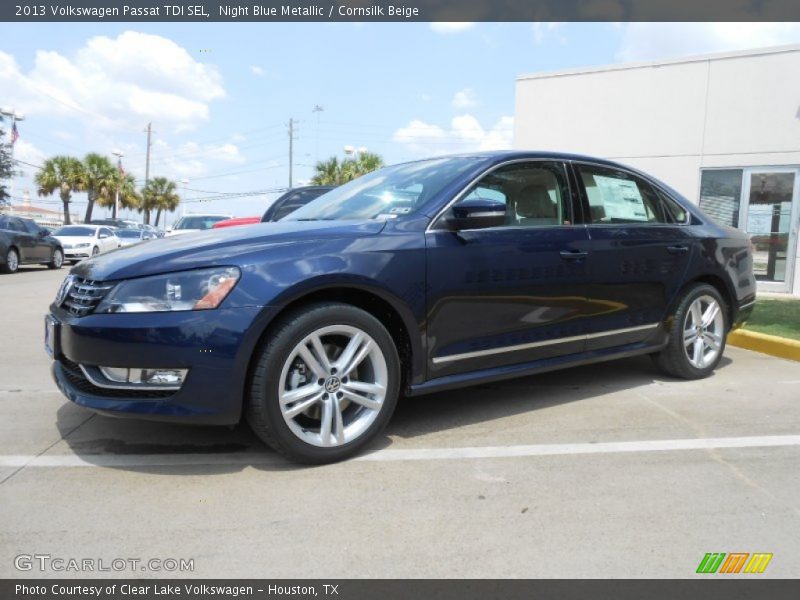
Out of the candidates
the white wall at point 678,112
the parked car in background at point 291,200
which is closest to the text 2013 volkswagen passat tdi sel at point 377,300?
the parked car in background at point 291,200

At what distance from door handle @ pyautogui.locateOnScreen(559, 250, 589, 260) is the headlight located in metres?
1.98

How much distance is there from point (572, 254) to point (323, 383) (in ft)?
5.83

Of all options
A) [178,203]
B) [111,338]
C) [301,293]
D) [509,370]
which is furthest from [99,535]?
[178,203]

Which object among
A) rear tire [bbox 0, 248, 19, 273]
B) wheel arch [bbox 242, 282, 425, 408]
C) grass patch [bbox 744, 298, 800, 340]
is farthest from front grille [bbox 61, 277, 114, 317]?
rear tire [bbox 0, 248, 19, 273]

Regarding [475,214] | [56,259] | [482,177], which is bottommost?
[56,259]

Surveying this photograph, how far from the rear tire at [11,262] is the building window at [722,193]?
15657mm

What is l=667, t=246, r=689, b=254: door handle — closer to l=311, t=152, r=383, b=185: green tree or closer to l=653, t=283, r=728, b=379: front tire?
l=653, t=283, r=728, b=379: front tire

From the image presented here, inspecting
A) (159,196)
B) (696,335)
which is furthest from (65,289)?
(159,196)

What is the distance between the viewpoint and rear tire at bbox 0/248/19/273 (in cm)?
1538

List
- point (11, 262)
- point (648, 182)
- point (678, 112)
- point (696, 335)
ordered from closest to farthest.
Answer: point (648, 182), point (696, 335), point (678, 112), point (11, 262)

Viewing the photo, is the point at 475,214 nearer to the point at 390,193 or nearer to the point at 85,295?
the point at 390,193

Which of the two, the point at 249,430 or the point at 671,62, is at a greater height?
the point at 671,62
